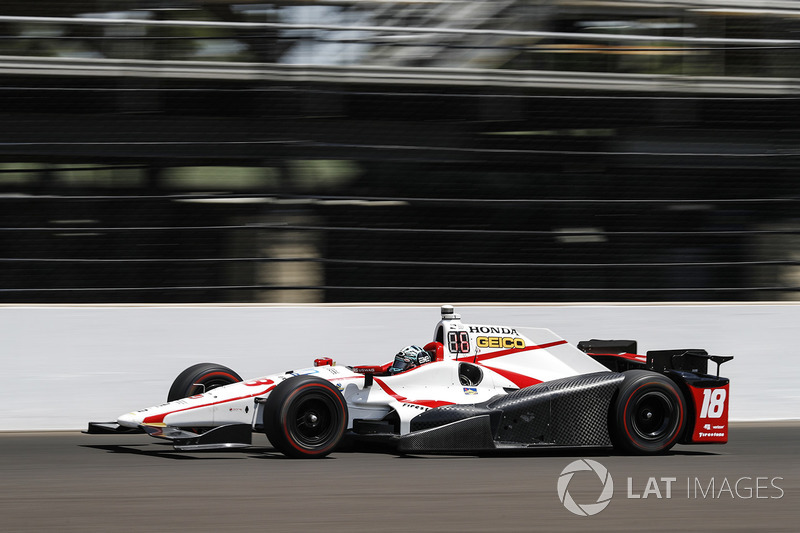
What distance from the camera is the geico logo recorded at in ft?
25.1

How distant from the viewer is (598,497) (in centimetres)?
546

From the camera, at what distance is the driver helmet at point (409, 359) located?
24.3ft

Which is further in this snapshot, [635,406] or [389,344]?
[389,344]

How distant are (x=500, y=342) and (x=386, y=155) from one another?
8.29ft

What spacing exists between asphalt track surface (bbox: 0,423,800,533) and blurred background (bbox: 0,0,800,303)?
210 cm

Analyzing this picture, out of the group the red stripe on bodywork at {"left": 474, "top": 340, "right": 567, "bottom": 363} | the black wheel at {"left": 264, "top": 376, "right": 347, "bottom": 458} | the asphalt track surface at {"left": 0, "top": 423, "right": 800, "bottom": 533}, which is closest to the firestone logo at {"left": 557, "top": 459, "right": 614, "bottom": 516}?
the asphalt track surface at {"left": 0, "top": 423, "right": 800, "bottom": 533}

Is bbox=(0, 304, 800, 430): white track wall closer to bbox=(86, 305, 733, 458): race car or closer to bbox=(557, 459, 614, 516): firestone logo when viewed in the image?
bbox=(86, 305, 733, 458): race car

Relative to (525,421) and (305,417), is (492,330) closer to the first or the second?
(525,421)

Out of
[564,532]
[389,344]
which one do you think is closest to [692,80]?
[389,344]

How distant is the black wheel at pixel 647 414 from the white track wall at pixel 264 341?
232 cm

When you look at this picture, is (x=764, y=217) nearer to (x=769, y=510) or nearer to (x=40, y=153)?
(x=769, y=510)

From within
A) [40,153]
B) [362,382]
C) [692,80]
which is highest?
[692,80]

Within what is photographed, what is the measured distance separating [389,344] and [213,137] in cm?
242

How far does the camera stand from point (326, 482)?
589 centimetres
